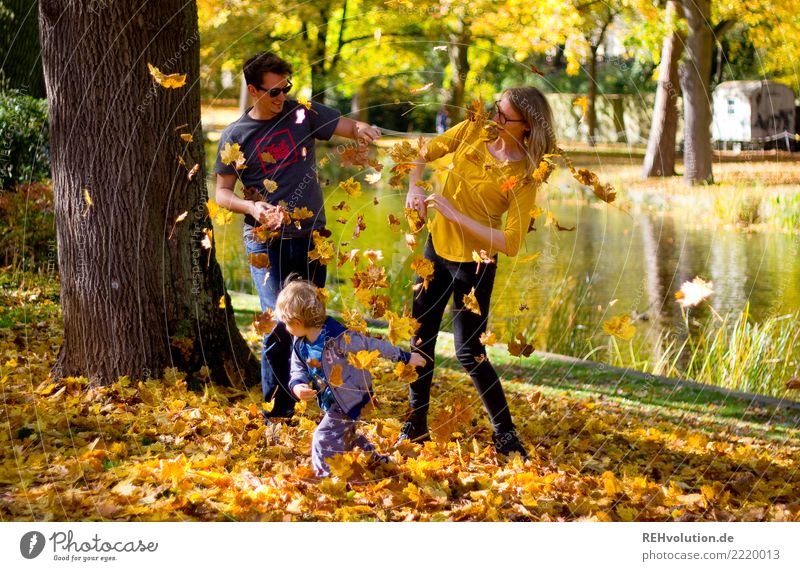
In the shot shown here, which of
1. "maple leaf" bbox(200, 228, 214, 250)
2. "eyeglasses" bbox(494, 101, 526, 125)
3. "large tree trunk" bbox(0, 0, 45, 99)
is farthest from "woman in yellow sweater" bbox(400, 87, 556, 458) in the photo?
"large tree trunk" bbox(0, 0, 45, 99)

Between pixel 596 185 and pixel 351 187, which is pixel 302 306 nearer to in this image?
pixel 351 187

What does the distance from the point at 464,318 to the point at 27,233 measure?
206 inches

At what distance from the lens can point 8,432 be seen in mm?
4109

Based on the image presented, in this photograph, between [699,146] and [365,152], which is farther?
[699,146]

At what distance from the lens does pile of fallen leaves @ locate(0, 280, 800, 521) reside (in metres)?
3.53

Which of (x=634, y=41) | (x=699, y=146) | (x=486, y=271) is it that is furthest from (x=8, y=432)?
(x=634, y=41)

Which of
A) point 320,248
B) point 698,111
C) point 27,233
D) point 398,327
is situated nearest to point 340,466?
point 398,327

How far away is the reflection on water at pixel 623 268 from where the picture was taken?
8203 millimetres

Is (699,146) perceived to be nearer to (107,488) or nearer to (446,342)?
(446,342)

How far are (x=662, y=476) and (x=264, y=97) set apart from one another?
2443mm

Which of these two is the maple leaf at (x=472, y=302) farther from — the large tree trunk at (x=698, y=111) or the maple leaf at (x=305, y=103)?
the large tree trunk at (x=698, y=111)

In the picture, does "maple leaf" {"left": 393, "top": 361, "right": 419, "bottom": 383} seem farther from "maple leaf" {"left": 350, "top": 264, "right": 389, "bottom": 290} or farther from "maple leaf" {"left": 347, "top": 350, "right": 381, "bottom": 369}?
"maple leaf" {"left": 350, "top": 264, "right": 389, "bottom": 290}

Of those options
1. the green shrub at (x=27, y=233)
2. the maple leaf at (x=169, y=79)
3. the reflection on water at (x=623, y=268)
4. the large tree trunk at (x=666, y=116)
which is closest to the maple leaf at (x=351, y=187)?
the maple leaf at (x=169, y=79)

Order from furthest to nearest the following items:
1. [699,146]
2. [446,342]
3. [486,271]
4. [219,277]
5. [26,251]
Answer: [699,146]
[26,251]
[446,342]
[219,277]
[486,271]
